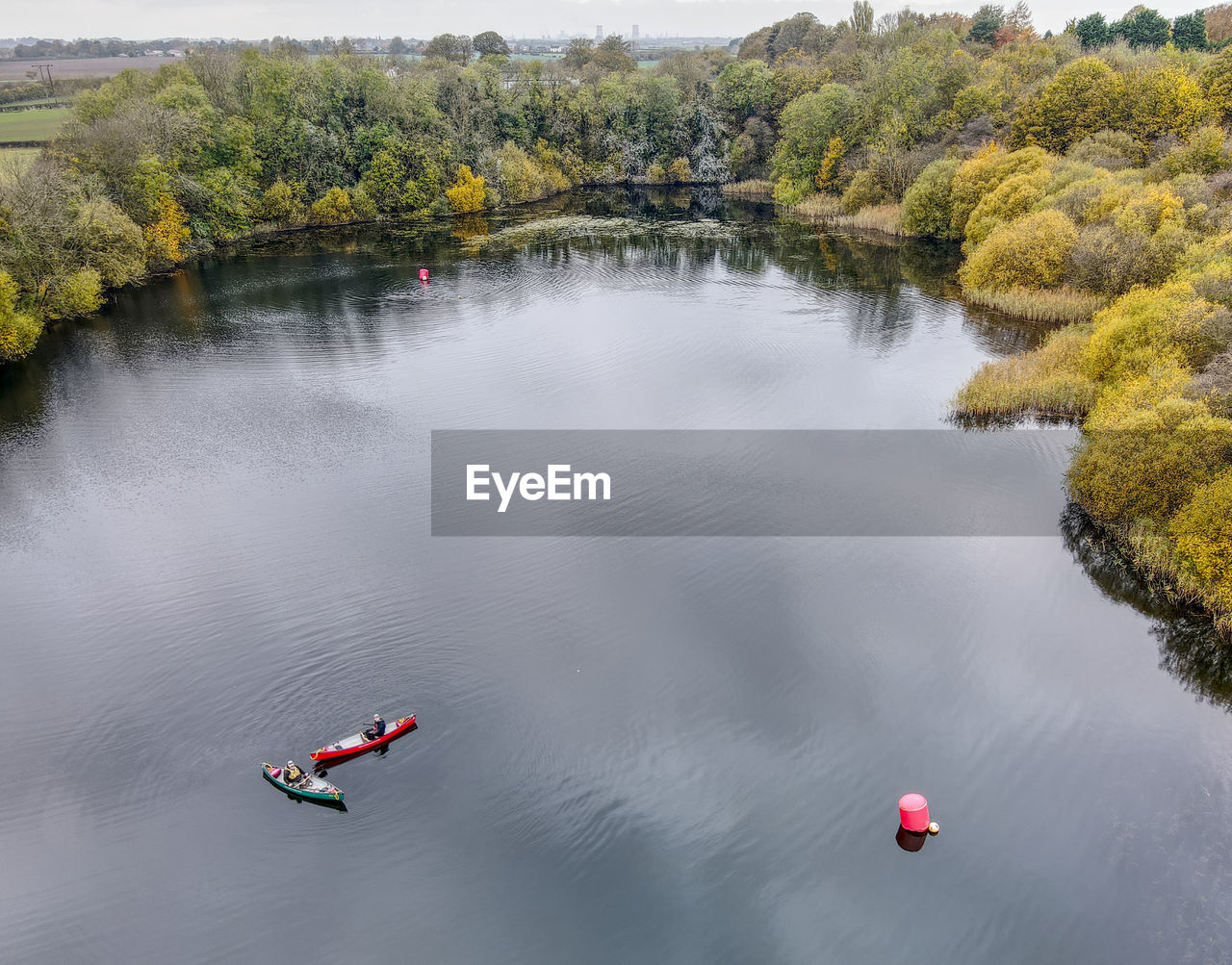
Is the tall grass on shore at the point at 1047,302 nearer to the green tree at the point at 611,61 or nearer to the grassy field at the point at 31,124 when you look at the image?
the grassy field at the point at 31,124

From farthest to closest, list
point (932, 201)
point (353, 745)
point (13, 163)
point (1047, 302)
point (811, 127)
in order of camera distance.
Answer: point (811, 127) < point (932, 201) < point (13, 163) < point (1047, 302) < point (353, 745)

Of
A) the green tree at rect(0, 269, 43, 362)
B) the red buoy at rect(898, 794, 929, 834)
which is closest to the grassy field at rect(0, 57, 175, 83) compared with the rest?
the green tree at rect(0, 269, 43, 362)

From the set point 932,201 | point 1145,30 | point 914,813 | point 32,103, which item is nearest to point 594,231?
point 932,201

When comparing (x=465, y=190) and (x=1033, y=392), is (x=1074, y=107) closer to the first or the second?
(x=1033, y=392)

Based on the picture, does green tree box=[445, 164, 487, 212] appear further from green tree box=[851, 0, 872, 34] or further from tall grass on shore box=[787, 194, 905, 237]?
green tree box=[851, 0, 872, 34]

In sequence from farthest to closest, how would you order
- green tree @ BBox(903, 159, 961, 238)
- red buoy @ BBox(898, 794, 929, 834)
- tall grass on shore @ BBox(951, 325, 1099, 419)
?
1. green tree @ BBox(903, 159, 961, 238)
2. tall grass on shore @ BBox(951, 325, 1099, 419)
3. red buoy @ BBox(898, 794, 929, 834)

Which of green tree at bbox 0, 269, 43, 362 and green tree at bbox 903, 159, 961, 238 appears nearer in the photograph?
green tree at bbox 0, 269, 43, 362

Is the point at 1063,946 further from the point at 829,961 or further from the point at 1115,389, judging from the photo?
the point at 1115,389
